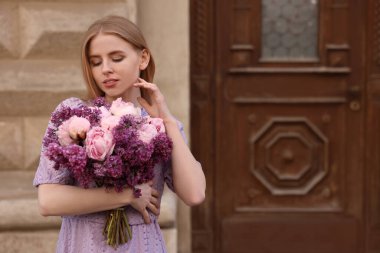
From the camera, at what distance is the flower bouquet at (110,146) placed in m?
2.21

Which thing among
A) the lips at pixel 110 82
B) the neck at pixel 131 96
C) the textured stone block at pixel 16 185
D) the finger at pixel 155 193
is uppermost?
the lips at pixel 110 82

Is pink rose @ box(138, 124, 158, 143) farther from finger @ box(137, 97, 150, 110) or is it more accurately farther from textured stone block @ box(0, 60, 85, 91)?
textured stone block @ box(0, 60, 85, 91)

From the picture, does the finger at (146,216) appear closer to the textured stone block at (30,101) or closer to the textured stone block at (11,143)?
the textured stone block at (30,101)

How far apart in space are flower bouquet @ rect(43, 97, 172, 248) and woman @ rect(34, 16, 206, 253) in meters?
0.04

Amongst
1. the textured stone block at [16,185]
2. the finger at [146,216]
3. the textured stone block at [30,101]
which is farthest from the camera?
A: the textured stone block at [30,101]

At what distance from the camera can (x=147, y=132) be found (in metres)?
2.29

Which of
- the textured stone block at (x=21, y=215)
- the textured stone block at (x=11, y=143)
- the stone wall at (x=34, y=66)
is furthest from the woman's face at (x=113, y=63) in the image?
the textured stone block at (x=11, y=143)

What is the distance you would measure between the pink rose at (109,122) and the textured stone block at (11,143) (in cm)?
195

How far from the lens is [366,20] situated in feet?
15.8

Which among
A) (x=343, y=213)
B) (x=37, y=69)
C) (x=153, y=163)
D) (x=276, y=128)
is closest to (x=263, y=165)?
(x=276, y=128)

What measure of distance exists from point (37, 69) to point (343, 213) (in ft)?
6.79

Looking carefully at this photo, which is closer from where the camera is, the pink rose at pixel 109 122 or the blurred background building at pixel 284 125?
the pink rose at pixel 109 122

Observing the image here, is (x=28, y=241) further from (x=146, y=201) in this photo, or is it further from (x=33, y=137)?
(x=146, y=201)

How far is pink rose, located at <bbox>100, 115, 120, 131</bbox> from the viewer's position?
2.26 metres
